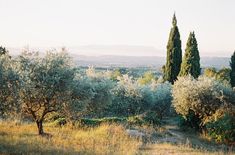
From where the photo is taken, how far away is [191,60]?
50531mm

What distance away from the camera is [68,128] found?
30.0 meters

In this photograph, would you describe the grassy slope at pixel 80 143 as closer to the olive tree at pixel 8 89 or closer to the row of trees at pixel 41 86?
the row of trees at pixel 41 86

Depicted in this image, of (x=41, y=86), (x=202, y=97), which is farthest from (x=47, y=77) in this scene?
(x=202, y=97)

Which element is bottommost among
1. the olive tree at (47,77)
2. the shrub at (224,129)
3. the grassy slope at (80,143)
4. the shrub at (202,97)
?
the shrub at (224,129)

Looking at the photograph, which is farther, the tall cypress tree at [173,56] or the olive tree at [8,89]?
the tall cypress tree at [173,56]

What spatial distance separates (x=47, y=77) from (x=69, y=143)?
4910 millimetres

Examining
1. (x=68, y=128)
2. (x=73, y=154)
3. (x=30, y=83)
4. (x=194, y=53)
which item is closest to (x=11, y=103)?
(x=30, y=83)

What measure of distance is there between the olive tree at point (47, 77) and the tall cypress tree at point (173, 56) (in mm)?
32076

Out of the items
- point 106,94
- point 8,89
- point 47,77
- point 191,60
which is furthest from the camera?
point 191,60

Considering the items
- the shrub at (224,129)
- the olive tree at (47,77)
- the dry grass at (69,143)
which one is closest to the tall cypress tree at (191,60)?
the shrub at (224,129)

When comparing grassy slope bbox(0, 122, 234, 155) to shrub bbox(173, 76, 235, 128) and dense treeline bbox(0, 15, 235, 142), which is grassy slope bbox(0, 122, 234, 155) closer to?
dense treeline bbox(0, 15, 235, 142)

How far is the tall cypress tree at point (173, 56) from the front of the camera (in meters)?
56.0

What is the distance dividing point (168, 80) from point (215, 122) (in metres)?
22.0

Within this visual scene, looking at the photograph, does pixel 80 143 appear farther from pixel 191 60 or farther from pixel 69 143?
pixel 191 60
